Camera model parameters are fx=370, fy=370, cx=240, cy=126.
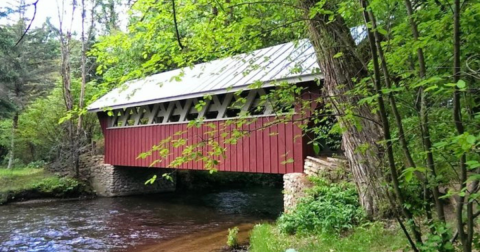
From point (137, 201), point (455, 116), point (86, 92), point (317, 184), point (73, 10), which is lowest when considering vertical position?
point (137, 201)

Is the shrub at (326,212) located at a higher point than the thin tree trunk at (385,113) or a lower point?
lower

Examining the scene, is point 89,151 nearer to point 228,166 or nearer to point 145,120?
point 145,120

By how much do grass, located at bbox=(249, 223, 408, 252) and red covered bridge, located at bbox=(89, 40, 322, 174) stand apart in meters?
1.45

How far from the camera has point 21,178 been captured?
1355cm

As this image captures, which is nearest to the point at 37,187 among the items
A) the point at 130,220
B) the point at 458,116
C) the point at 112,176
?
the point at 112,176

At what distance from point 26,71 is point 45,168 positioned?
8.06m

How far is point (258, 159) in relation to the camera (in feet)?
27.4

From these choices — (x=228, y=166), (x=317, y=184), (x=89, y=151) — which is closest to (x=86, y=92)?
(x=89, y=151)

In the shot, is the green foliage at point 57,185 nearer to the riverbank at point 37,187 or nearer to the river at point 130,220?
the riverbank at point 37,187

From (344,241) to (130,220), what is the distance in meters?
6.63

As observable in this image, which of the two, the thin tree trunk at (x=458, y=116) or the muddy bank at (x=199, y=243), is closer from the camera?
the thin tree trunk at (x=458, y=116)

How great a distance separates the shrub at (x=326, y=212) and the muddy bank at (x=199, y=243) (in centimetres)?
141

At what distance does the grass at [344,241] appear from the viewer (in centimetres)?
414

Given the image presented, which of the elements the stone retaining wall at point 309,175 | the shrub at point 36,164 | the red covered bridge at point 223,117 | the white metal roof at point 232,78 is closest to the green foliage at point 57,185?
the red covered bridge at point 223,117
